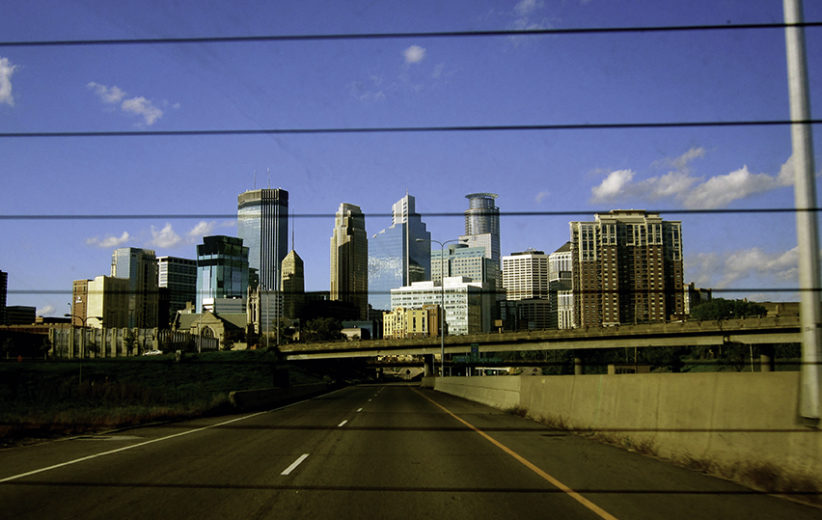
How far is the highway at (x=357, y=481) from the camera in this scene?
746cm

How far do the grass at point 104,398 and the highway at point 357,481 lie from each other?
6.52 ft

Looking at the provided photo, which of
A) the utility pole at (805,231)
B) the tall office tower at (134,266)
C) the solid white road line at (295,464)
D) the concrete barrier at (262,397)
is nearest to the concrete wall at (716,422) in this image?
the utility pole at (805,231)

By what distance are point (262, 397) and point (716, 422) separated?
26.7 m

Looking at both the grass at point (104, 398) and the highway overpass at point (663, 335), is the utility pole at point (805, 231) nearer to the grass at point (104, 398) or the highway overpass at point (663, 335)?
the grass at point (104, 398)

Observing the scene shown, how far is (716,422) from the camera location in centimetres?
988

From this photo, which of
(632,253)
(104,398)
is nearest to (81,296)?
(104,398)

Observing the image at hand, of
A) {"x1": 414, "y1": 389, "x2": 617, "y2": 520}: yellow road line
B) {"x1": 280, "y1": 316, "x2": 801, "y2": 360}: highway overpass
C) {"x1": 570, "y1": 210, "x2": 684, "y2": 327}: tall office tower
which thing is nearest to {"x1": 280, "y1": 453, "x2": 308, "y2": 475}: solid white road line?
{"x1": 414, "y1": 389, "x2": 617, "y2": 520}: yellow road line

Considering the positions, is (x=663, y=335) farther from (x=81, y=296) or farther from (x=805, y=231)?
(x=805, y=231)

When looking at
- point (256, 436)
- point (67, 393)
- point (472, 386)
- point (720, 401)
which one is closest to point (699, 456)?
point (720, 401)

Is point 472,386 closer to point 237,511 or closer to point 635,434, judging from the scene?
point 635,434

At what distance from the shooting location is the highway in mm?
7465

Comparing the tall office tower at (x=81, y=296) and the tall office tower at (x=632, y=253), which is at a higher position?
the tall office tower at (x=632, y=253)

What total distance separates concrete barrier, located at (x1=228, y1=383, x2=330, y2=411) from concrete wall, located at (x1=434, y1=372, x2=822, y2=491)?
17582 mm

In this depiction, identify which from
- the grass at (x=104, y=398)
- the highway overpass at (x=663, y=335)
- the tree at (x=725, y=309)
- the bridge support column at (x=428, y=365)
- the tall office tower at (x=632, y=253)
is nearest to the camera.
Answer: the grass at (x=104, y=398)
